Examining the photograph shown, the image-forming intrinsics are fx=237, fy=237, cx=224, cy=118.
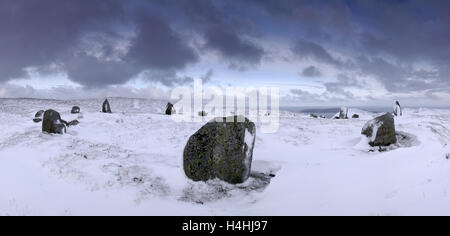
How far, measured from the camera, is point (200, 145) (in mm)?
8562

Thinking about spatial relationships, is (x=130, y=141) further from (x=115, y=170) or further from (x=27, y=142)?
(x=115, y=170)

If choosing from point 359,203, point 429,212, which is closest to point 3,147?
point 359,203

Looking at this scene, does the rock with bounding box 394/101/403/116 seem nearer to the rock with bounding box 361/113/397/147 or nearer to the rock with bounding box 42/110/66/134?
the rock with bounding box 361/113/397/147

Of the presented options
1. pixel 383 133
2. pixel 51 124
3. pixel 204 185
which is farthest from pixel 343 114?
pixel 51 124

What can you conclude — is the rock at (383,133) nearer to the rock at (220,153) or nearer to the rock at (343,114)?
the rock at (220,153)

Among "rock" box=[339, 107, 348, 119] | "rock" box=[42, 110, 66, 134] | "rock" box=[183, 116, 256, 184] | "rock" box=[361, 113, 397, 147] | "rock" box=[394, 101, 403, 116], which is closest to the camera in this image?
"rock" box=[183, 116, 256, 184]

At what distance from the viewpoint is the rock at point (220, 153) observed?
8.41 m

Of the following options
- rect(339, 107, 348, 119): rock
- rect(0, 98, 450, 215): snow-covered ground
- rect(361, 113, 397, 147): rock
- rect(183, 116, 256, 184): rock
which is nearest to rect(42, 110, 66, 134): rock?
rect(0, 98, 450, 215): snow-covered ground

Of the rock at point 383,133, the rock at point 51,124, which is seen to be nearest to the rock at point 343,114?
the rock at point 383,133

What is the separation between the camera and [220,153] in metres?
8.40

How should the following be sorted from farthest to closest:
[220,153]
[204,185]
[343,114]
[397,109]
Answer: [343,114] → [397,109] → [220,153] → [204,185]

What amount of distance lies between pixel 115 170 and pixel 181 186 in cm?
273

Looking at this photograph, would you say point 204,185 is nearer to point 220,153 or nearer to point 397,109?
point 220,153

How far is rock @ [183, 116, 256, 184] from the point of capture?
8.41m
